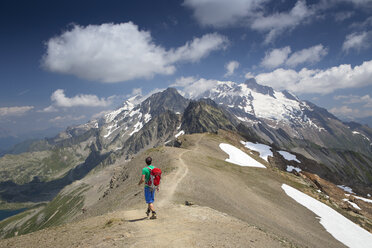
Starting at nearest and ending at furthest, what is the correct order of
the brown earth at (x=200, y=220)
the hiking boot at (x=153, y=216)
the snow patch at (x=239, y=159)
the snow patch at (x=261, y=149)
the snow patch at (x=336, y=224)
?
the brown earth at (x=200, y=220) < the hiking boot at (x=153, y=216) < the snow patch at (x=336, y=224) < the snow patch at (x=239, y=159) < the snow patch at (x=261, y=149)

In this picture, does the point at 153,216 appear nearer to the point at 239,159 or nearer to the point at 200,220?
the point at 200,220

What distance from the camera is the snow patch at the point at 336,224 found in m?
34.4

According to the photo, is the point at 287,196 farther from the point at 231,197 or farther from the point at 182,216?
the point at 182,216

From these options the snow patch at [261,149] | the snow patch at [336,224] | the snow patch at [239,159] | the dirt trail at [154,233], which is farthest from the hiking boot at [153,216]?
the snow patch at [261,149]

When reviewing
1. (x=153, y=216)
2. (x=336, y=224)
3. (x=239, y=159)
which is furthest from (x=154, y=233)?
(x=239, y=159)

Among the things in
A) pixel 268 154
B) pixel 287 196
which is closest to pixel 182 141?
pixel 268 154

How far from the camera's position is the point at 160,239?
1255 centimetres

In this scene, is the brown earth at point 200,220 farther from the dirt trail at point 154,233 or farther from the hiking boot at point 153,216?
the hiking boot at point 153,216

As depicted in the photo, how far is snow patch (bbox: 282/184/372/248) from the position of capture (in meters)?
34.4

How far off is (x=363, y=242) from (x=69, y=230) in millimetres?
43264

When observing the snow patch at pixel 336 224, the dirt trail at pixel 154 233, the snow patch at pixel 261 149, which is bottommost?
the snow patch at pixel 336 224

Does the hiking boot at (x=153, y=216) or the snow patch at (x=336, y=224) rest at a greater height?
the hiking boot at (x=153, y=216)

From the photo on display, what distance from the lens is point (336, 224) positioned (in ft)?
128

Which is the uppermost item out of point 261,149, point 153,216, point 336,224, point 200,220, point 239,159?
point 153,216
